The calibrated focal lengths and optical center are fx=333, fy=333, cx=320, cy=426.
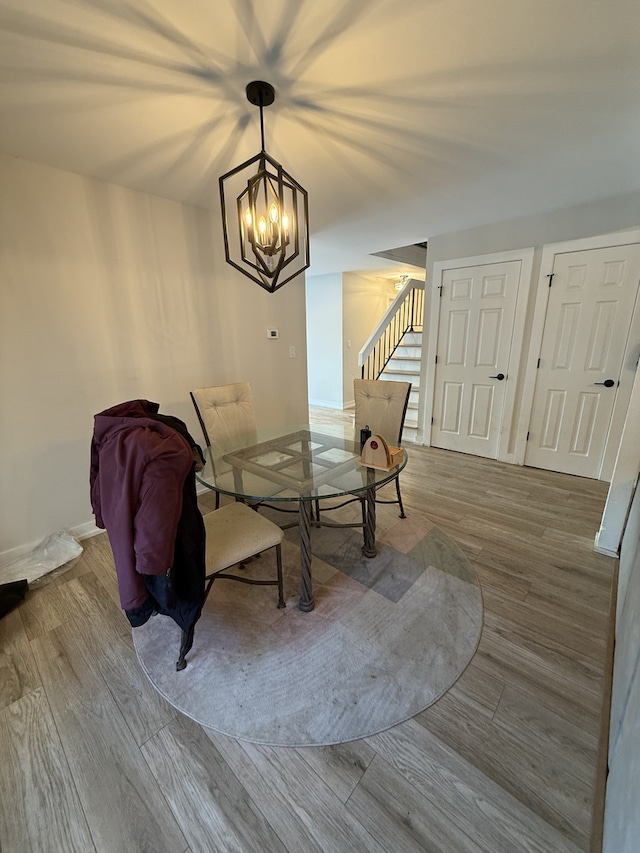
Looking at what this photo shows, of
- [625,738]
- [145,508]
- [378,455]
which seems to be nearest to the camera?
[625,738]

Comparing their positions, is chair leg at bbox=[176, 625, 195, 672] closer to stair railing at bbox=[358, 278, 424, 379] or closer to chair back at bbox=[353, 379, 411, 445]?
chair back at bbox=[353, 379, 411, 445]

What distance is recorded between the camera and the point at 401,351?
5.12 meters

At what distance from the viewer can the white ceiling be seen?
1131mm

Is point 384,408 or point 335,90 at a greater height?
point 335,90

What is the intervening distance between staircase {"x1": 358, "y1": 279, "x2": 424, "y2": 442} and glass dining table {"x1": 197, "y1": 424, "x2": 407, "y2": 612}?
2267 millimetres

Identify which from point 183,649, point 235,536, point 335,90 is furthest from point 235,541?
point 335,90

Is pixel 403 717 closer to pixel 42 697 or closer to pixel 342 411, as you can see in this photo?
pixel 42 697

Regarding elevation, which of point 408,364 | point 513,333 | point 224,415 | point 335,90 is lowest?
point 224,415

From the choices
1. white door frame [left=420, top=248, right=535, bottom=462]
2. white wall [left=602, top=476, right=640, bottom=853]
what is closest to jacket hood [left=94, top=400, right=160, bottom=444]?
white wall [left=602, top=476, right=640, bottom=853]

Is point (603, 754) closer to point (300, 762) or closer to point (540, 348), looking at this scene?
point (300, 762)

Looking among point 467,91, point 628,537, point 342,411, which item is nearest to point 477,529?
point 628,537

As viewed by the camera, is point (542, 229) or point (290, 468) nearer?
point (290, 468)

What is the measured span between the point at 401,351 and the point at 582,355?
2.45 metres

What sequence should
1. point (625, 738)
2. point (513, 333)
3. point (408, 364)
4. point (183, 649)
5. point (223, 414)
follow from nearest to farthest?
point (625, 738) → point (183, 649) → point (223, 414) → point (513, 333) → point (408, 364)
